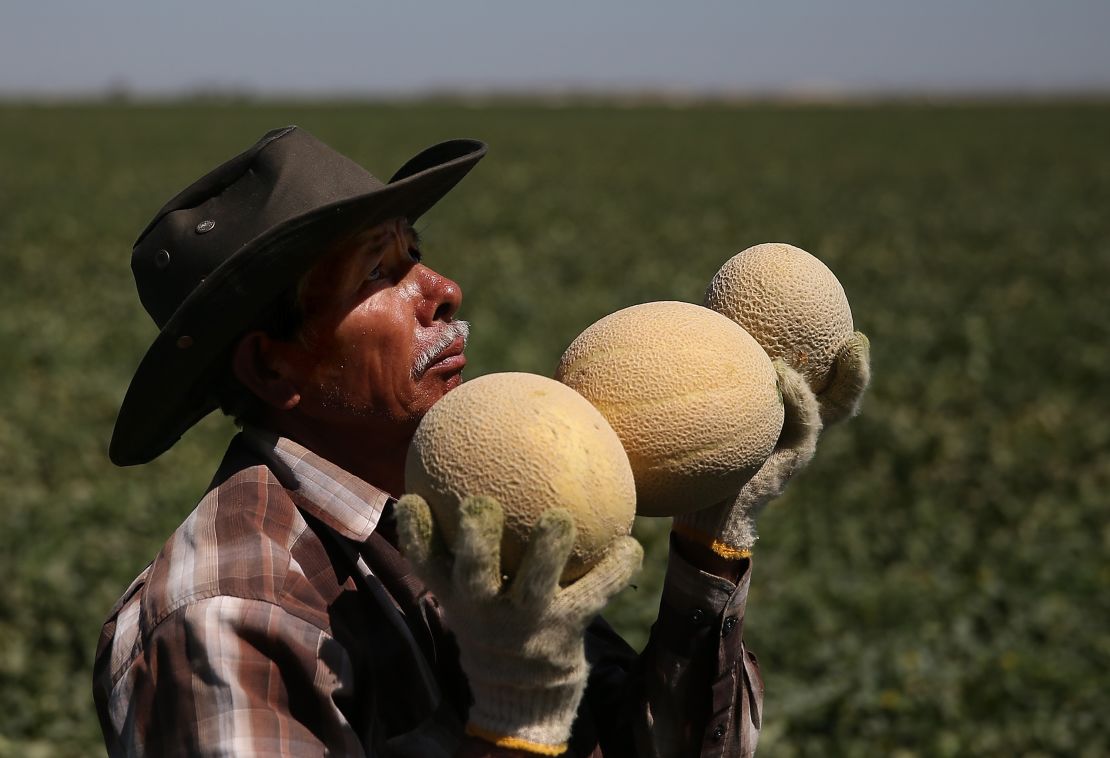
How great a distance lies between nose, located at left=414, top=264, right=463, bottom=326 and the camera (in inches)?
81.3

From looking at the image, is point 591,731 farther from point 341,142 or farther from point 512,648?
point 341,142

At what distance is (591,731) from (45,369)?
26.4 ft

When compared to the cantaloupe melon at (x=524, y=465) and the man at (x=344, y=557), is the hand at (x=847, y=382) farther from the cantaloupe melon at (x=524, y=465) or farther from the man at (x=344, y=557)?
the cantaloupe melon at (x=524, y=465)

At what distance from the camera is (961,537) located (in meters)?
6.06

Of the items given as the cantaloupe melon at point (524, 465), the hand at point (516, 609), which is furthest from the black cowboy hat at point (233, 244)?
the hand at point (516, 609)

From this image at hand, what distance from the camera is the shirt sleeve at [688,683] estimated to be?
2.08m

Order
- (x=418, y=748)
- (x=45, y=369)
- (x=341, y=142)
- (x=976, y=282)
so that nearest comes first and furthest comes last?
1. (x=418, y=748)
2. (x=45, y=369)
3. (x=976, y=282)
4. (x=341, y=142)

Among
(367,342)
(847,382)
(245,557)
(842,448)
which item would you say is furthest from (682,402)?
(842,448)

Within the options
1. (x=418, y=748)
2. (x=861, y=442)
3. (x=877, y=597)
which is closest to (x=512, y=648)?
(x=418, y=748)

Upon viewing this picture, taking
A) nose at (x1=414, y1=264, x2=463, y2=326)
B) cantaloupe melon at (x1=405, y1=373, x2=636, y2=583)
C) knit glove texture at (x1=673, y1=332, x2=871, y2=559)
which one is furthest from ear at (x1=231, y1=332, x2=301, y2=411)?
knit glove texture at (x1=673, y1=332, x2=871, y2=559)

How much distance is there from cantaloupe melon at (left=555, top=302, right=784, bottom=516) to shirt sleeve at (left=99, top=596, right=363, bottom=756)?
1.80ft

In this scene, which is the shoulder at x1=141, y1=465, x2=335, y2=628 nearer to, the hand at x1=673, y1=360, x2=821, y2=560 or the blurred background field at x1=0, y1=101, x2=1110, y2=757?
the hand at x1=673, y1=360, x2=821, y2=560

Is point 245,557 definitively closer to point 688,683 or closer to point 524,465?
point 524,465

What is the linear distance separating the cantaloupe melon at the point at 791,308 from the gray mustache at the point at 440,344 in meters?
0.47
